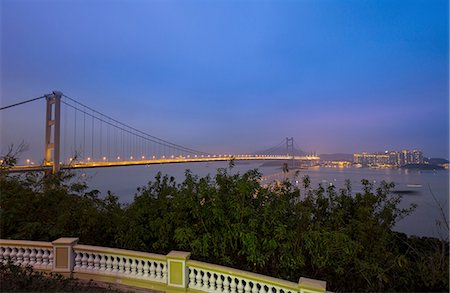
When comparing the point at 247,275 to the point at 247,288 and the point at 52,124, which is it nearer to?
the point at 247,288

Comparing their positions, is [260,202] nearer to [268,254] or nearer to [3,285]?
[268,254]

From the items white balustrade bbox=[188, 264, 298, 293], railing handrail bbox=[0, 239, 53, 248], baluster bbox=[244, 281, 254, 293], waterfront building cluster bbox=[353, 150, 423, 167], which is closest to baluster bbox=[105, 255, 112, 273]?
railing handrail bbox=[0, 239, 53, 248]

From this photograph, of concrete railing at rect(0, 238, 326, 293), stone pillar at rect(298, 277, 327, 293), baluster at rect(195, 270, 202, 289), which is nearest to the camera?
stone pillar at rect(298, 277, 327, 293)

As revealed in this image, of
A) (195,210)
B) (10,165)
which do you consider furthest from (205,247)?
(10,165)

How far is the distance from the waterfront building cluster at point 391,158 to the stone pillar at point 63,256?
26492 mm

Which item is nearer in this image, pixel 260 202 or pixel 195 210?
pixel 195 210

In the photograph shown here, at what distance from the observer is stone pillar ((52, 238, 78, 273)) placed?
410 centimetres

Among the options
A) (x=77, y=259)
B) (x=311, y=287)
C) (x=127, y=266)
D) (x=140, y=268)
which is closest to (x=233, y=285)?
(x=311, y=287)

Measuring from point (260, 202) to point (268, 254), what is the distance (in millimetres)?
782

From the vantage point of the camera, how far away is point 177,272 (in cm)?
363

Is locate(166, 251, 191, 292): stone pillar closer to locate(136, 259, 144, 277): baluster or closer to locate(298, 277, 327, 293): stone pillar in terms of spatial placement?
locate(136, 259, 144, 277): baluster

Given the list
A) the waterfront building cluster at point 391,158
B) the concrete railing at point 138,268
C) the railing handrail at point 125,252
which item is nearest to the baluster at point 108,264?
the concrete railing at point 138,268

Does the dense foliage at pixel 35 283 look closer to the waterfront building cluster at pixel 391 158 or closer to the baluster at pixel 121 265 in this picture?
the baluster at pixel 121 265

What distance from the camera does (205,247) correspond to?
3.74m
